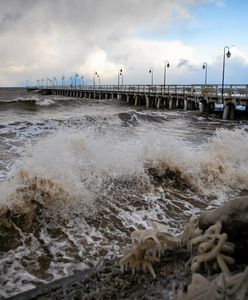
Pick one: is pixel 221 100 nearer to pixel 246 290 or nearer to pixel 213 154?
pixel 213 154

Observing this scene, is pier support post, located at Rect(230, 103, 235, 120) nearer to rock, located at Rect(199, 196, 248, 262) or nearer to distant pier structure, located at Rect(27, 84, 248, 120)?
distant pier structure, located at Rect(27, 84, 248, 120)

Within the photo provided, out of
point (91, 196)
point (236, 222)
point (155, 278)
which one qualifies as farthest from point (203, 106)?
point (155, 278)

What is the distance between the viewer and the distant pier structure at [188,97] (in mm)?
28453

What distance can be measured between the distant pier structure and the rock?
24.5 metres

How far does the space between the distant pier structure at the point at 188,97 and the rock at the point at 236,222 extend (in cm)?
2446

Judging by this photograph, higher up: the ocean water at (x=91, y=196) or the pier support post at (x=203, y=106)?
the pier support post at (x=203, y=106)

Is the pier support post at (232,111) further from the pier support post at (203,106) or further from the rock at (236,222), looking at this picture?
the rock at (236,222)

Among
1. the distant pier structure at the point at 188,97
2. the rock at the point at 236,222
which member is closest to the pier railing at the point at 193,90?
the distant pier structure at the point at 188,97

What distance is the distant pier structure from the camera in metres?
28.5

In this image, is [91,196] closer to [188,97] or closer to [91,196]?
[91,196]

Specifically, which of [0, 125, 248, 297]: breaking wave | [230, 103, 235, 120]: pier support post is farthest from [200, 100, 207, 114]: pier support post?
[0, 125, 248, 297]: breaking wave

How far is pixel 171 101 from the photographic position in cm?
3959

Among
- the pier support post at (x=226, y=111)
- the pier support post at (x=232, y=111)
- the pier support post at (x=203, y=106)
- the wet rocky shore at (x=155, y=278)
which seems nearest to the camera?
the wet rocky shore at (x=155, y=278)

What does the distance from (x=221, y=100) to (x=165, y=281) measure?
28.1 metres
